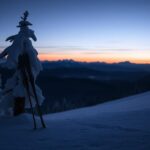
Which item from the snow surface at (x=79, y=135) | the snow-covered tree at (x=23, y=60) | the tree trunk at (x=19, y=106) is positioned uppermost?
the snow-covered tree at (x=23, y=60)

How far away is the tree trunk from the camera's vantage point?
16.9 m

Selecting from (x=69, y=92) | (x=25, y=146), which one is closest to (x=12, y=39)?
(x=25, y=146)

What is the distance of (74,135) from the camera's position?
1170cm

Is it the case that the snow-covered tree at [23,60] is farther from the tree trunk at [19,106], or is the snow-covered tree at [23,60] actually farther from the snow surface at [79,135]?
the snow surface at [79,135]

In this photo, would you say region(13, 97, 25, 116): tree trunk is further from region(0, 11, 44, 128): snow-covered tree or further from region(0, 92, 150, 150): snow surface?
region(0, 92, 150, 150): snow surface

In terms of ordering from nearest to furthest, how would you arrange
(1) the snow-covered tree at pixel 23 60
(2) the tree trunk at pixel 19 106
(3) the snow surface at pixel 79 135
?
(3) the snow surface at pixel 79 135
(1) the snow-covered tree at pixel 23 60
(2) the tree trunk at pixel 19 106

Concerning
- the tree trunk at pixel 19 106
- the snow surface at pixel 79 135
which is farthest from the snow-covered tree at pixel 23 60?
the snow surface at pixel 79 135

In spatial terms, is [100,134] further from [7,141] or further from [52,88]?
[52,88]

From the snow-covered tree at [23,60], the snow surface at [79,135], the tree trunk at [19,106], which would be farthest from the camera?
the tree trunk at [19,106]

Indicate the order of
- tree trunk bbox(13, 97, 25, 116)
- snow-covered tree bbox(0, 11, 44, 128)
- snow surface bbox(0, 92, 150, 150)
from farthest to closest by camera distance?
tree trunk bbox(13, 97, 25, 116), snow-covered tree bbox(0, 11, 44, 128), snow surface bbox(0, 92, 150, 150)

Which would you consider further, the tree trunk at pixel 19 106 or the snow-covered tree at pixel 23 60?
the tree trunk at pixel 19 106

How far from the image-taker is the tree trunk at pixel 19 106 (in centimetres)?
1694

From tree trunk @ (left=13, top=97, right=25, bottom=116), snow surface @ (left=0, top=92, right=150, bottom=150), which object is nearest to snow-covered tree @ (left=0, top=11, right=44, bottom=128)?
tree trunk @ (left=13, top=97, right=25, bottom=116)

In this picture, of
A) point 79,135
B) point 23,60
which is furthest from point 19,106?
point 79,135
